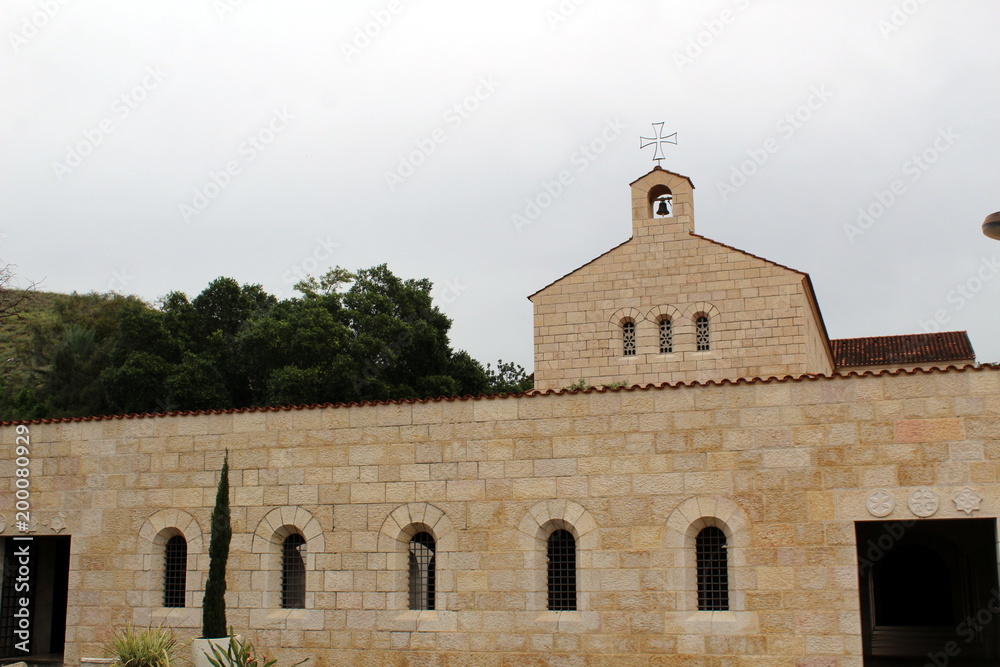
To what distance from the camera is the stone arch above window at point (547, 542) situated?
12.6 meters

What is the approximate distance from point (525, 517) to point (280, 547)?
395 cm

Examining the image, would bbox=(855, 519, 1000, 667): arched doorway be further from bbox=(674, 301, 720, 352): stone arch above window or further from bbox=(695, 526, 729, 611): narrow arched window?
bbox=(674, 301, 720, 352): stone arch above window

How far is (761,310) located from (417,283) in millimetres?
23322

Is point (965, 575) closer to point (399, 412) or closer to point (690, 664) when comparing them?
point (690, 664)

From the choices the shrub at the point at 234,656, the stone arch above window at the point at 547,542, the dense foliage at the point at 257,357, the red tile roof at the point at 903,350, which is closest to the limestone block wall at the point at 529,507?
the stone arch above window at the point at 547,542

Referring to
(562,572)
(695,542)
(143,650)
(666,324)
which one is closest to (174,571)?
(143,650)

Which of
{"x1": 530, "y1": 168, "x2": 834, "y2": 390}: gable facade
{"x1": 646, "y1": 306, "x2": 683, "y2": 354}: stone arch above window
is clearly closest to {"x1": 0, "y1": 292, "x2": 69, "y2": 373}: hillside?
{"x1": 530, "y1": 168, "x2": 834, "y2": 390}: gable facade

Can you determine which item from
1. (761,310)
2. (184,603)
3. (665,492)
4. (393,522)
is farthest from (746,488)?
(761,310)

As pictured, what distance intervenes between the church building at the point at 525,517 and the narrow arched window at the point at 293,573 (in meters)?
0.03

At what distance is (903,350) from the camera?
37531 millimetres

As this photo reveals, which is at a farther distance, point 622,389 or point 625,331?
point 625,331

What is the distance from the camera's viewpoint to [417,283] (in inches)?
1738

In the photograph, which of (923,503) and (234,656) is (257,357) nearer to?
(234,656)

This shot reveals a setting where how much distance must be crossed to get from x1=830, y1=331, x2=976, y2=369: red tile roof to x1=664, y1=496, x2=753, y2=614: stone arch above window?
25.5 m
